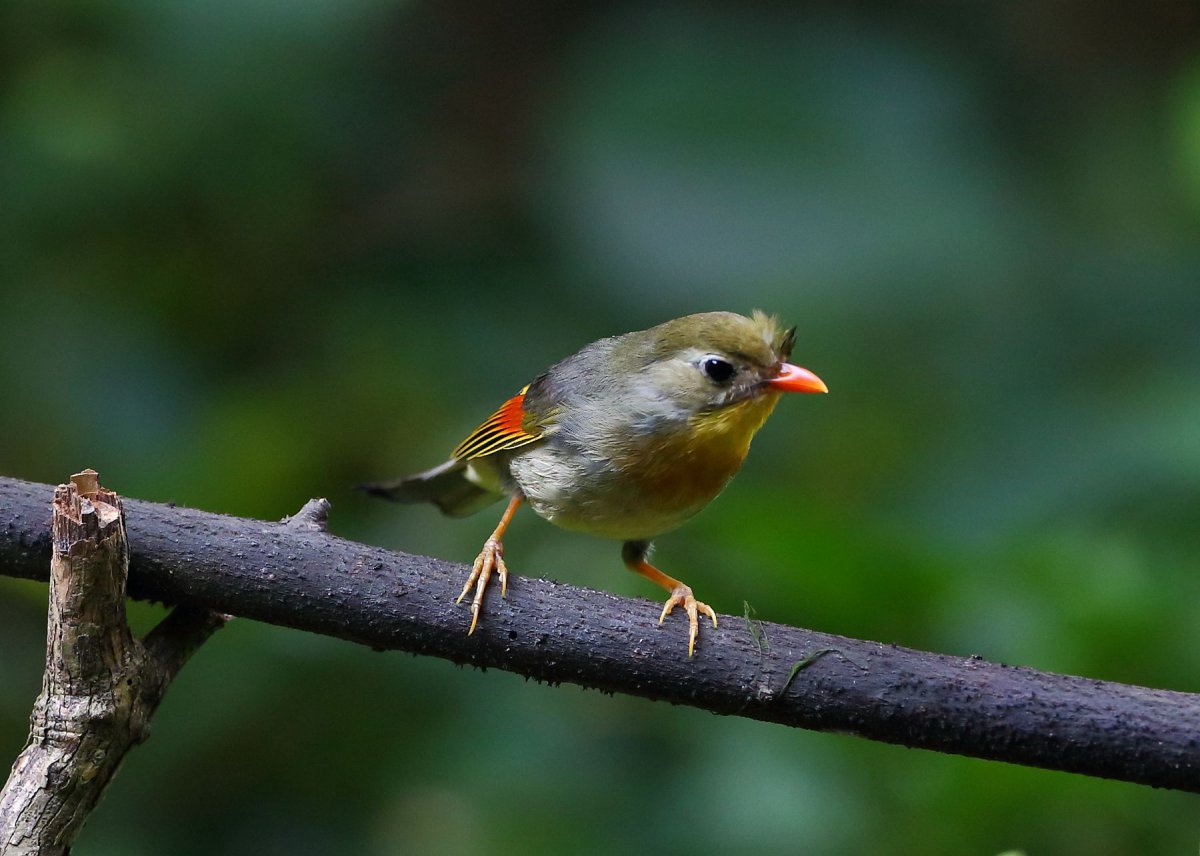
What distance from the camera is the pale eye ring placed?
3.38m

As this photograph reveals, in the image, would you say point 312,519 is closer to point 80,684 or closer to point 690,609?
point 80,684

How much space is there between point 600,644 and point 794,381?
0.97 metres

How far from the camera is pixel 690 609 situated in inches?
115

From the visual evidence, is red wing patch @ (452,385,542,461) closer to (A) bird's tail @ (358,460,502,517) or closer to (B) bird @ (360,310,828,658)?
(B) bird @ (360,310,828,658)

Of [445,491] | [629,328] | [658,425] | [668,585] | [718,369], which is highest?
[718,369]

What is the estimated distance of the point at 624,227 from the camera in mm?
5223

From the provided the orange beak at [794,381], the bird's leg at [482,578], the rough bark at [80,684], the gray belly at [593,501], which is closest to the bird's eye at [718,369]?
the orange beak at [794,381]

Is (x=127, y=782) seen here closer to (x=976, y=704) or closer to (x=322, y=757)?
(x=322, y=757)

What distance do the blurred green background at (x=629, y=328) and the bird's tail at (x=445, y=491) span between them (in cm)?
27

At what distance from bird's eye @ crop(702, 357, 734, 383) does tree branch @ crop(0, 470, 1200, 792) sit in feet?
2.61

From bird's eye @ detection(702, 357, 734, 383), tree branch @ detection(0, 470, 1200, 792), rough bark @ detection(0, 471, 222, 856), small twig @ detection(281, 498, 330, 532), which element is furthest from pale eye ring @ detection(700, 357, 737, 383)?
rough bark @ detection(0, 471, 222, 856)

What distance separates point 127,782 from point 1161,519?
3305 millimetres

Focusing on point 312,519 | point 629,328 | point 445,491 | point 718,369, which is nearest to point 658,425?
point 718,369

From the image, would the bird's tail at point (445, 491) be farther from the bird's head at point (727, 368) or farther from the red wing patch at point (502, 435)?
the bird's head at point (727, 368)
